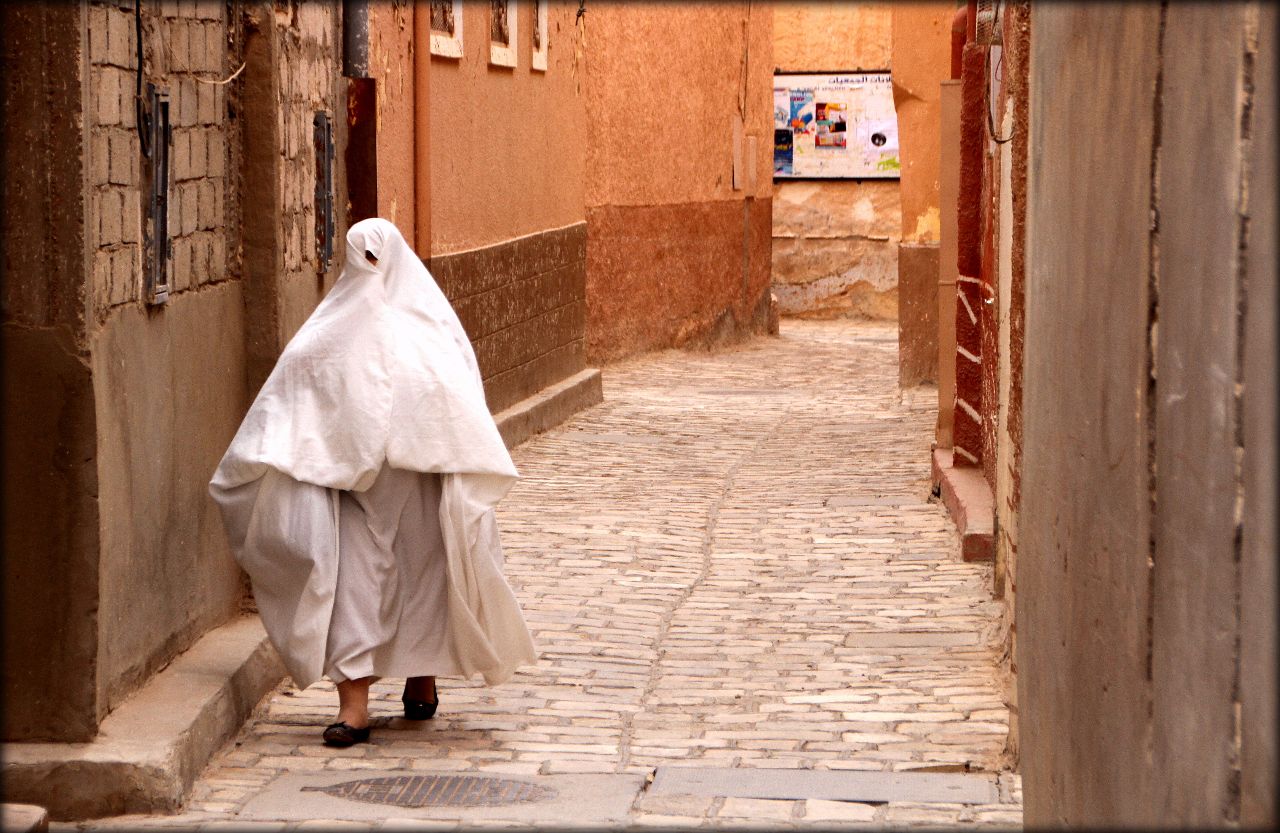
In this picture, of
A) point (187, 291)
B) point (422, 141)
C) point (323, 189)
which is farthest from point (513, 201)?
point (187, 291)

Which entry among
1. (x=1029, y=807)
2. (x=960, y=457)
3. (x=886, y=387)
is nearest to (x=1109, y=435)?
(x=1029, y=807)

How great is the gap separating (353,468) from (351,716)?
32.4 inches

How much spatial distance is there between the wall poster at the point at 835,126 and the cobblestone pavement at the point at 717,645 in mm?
13207

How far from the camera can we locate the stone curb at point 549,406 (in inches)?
543

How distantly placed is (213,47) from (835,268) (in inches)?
820

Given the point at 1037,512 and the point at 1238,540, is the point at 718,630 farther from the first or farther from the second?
the point at 1238,540

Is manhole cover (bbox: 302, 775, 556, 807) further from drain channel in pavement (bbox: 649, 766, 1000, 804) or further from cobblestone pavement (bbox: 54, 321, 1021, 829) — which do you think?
drain channel in pavement (bbox: 649, 766, 1000, 804)

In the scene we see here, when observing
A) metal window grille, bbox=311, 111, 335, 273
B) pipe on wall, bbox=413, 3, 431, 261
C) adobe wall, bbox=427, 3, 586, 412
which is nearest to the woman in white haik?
metal window grille, bbox=311, 111, 335, 273

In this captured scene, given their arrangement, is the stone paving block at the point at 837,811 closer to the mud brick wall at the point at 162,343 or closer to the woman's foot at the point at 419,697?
the woman's foot at the point at 419,697

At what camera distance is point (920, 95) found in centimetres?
1608

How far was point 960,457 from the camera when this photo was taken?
11156 mm

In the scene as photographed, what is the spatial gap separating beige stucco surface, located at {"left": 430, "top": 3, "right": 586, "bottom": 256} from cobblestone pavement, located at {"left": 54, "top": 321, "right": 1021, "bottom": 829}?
180cm

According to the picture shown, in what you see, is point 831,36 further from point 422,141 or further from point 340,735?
point 340,735

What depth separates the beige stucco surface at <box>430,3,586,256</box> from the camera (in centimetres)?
1284
